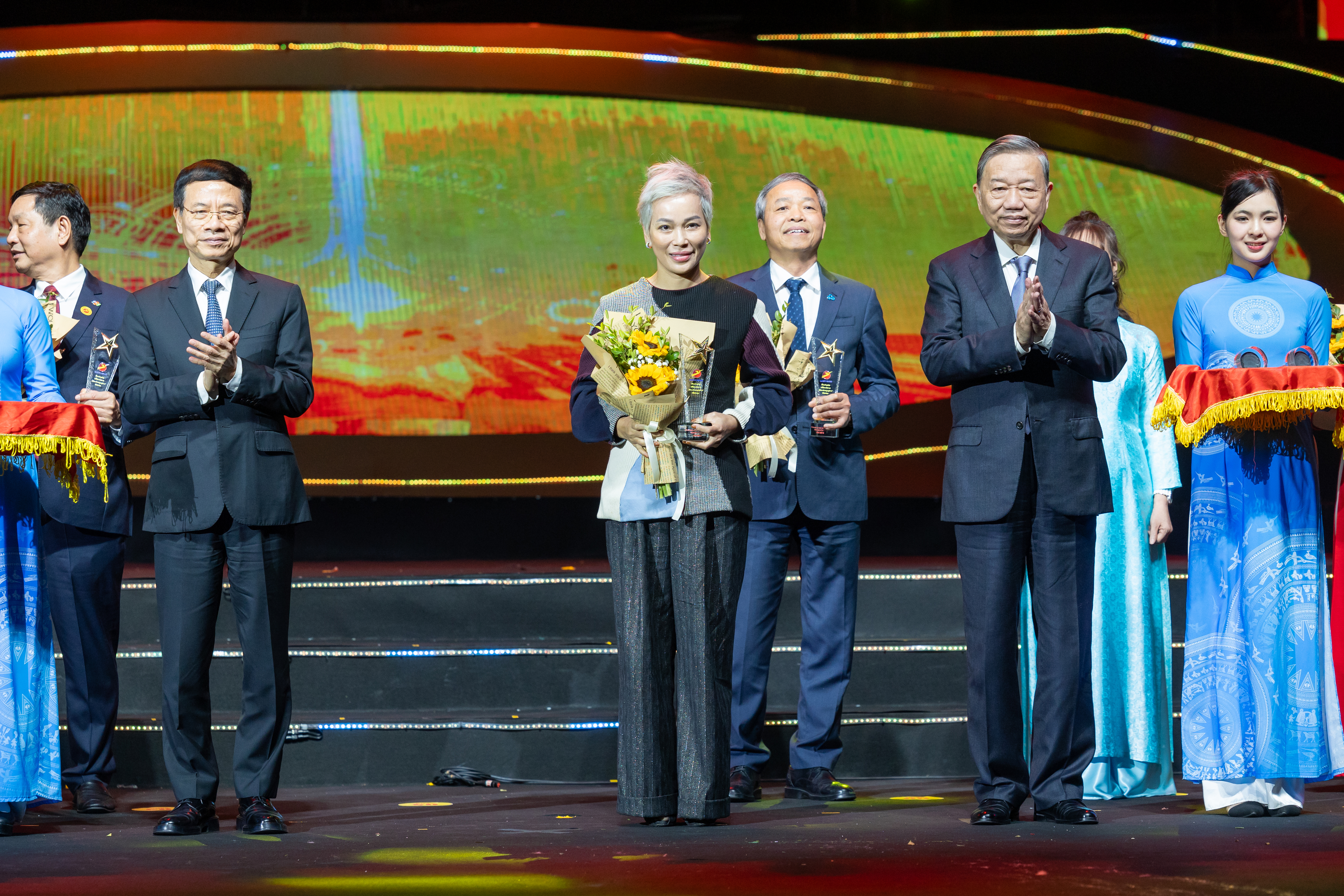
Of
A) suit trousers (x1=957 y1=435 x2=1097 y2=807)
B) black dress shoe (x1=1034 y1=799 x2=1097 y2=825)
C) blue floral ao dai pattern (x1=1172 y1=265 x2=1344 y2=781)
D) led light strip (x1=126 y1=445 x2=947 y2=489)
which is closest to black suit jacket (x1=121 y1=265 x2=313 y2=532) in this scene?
suit trousers (x1=957 y1=435 x2=1097 y2=807)

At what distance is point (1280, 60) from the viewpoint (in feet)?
22.6

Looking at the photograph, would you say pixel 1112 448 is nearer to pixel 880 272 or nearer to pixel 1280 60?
pixel 880 272

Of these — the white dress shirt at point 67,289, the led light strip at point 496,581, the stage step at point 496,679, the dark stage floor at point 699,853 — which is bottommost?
the dark stage floor at point 699,853

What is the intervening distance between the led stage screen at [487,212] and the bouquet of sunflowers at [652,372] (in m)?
3.09

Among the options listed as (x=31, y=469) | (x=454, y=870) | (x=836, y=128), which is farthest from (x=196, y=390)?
(x=836, y=128)

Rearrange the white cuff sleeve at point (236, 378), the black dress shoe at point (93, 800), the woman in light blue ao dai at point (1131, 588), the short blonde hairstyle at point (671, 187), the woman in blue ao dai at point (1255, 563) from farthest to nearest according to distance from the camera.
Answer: the woman in light blue ao dai at point (1131, 588)
the black dress shoe at point (93, 800)
the woman in blue ao dai at point (1255, 563)
the short blonde hairstyle at point (671, 187)
the white cuff sleeve at point (236, 378)

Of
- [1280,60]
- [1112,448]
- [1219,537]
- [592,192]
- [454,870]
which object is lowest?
[454,870]

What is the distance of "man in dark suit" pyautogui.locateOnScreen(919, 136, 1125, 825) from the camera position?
3.40 m

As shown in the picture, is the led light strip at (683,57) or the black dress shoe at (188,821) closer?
the black dress shoe at (188,821)

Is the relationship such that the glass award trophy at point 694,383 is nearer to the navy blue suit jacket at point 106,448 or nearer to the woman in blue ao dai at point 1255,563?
the woman in blue ao dai at point 1255,563

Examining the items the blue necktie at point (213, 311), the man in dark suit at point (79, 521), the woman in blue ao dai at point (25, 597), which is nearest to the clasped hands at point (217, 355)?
the blue necktie at point (213, 311)

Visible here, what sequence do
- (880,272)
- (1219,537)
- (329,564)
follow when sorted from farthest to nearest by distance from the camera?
(880,272) → (329,564) → (1219,537)

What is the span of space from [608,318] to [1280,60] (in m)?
4.77

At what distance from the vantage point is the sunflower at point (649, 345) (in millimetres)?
3299
